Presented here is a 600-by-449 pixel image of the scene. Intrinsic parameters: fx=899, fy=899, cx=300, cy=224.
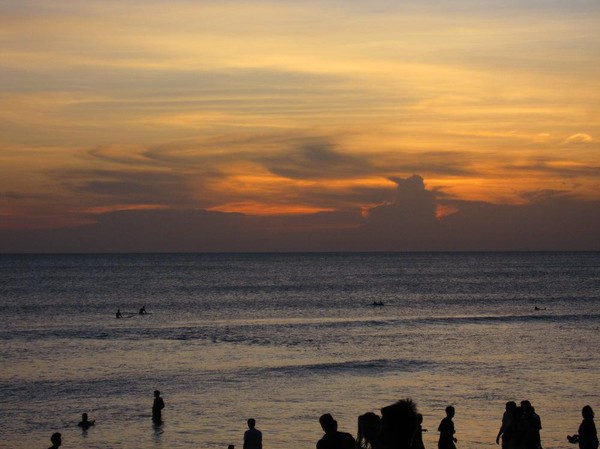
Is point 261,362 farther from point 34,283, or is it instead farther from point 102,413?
point 34,283

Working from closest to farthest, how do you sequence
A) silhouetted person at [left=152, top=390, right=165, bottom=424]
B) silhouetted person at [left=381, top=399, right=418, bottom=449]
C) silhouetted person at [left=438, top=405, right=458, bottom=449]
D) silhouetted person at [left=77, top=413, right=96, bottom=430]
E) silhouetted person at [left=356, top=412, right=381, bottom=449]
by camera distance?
silhouetted person at [left=381, top=399, right=418, bottom=449]
silhouetted person at [left=356, top=412, right=381, bottom=449]
silhouetted person at [left=438, top=405, right=458, bottom=449]
silhouetted person at [left=77, top=413, right=96, bottom=430]
silhouetted person at [left=152, top=390, right=165, bottom=424]

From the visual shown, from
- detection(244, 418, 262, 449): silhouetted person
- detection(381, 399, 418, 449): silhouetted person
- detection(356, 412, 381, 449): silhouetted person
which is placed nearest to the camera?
detection(381, 399, 418, 449): silhouetted person

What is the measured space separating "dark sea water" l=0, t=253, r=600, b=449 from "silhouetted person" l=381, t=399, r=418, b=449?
2000cm

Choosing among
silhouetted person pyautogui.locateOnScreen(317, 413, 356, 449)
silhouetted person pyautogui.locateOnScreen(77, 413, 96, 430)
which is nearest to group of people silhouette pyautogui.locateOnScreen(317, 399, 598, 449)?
silhouetted person pyautogui.locateOnScreen(317, 413, 356, 449)

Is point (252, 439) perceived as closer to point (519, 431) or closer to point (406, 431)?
point (519, 431)

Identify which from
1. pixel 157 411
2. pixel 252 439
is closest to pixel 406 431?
pixel 252 439

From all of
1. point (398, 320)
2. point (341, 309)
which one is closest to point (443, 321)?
point (398, 320)

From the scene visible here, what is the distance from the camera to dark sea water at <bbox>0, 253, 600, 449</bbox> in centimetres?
2777

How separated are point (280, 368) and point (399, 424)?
120 ft

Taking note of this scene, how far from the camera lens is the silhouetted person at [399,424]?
17.2 ft

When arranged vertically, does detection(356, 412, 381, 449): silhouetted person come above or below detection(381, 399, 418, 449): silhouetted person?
below

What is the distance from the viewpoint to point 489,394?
32.7 m

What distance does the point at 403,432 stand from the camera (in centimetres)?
531

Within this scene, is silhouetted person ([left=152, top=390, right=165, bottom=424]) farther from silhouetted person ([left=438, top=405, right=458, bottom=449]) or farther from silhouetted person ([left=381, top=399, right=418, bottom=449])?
silhouetted person ([left=381, top=399, right=418, bottom=449])
